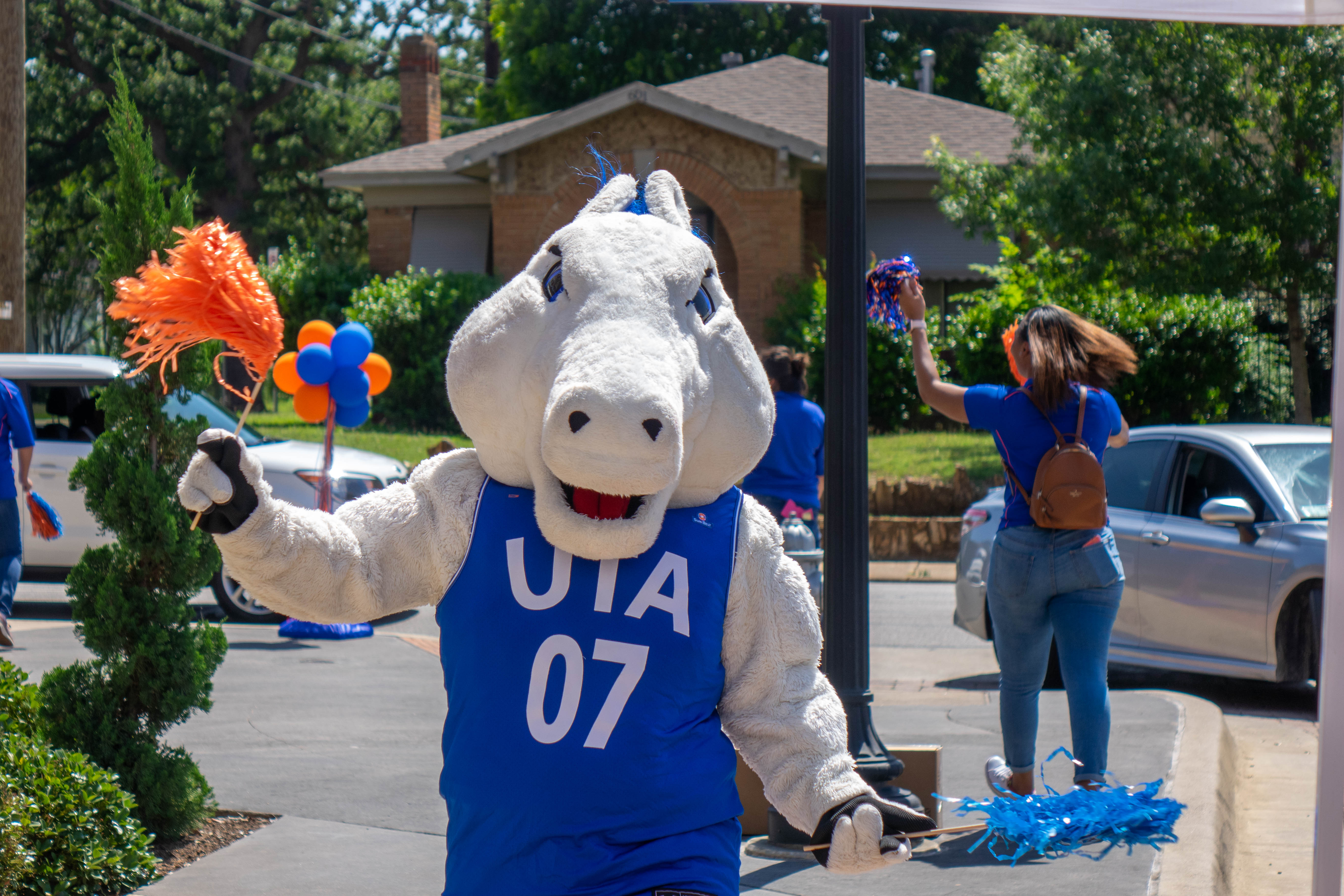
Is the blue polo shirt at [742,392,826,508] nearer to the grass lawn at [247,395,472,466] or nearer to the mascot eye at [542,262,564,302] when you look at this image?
the mascot eye at [542,262,564,302]

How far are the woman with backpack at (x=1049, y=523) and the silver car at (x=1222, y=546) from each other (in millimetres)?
2768

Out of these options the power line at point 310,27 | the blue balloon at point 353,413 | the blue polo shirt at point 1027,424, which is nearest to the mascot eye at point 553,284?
the blue polo shirt at point 1027,424

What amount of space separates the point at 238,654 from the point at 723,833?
6.86 metres

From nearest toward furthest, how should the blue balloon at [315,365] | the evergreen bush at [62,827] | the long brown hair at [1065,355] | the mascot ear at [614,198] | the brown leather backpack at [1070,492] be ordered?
the mascot ear at [614,198] → the evergreen bush at [62,827] → the brown leather backpack at [1070,492] → the long brown hair at [1065,355] → the blue balloon at [315,365]

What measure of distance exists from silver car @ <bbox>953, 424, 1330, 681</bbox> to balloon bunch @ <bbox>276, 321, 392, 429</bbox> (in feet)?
13.3

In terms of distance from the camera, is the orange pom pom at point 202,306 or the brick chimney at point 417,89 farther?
the brick chimney at point 417,89

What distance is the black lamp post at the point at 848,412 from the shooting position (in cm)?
497

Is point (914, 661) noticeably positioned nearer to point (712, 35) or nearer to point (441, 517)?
point (441, 517)

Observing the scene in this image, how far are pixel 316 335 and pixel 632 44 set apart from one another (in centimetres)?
2725

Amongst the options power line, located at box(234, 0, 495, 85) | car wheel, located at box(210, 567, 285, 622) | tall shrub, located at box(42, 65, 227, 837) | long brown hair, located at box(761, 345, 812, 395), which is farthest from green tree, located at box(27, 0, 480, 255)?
tall shrub, located at box(42, 65, 227, 837)

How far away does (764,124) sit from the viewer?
21.4 metres

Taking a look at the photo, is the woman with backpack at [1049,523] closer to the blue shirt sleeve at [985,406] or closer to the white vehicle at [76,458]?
the blue shirt sleeve at [985,406]

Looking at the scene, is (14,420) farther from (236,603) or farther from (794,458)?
(794,458)

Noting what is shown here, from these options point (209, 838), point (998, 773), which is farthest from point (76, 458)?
point (998, 773)
